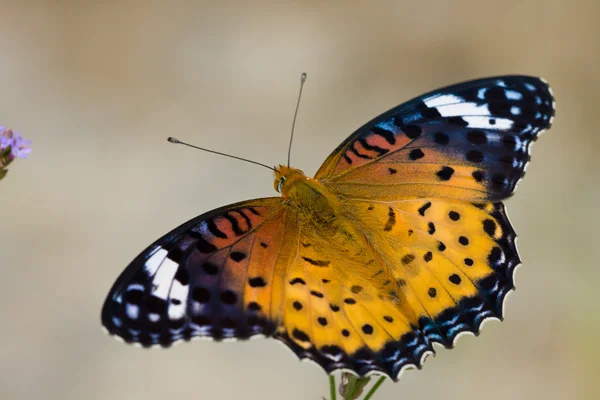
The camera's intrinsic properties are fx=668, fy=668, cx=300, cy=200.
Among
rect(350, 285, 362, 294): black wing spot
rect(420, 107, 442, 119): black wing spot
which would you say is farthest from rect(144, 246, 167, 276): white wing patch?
rect(420, 107, 442, 119): black wing spot

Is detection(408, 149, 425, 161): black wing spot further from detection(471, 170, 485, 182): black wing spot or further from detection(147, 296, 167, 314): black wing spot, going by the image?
detection(147, 296, 167, 314): black wing spot

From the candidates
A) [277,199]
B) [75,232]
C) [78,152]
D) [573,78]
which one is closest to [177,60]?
[78,152]

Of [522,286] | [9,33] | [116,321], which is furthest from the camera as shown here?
[9,33]

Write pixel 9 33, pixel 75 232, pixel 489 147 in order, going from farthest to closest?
pixel 9 33
pixel 75 232
pixel 489 147

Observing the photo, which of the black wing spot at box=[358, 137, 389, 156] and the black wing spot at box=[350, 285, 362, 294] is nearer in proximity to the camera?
the black wing spot at box=[350, 285, 362, 294]

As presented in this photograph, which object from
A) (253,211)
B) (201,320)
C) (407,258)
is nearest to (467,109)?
(407,258)

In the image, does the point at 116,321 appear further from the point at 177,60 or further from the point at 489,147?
the point at 177,60
